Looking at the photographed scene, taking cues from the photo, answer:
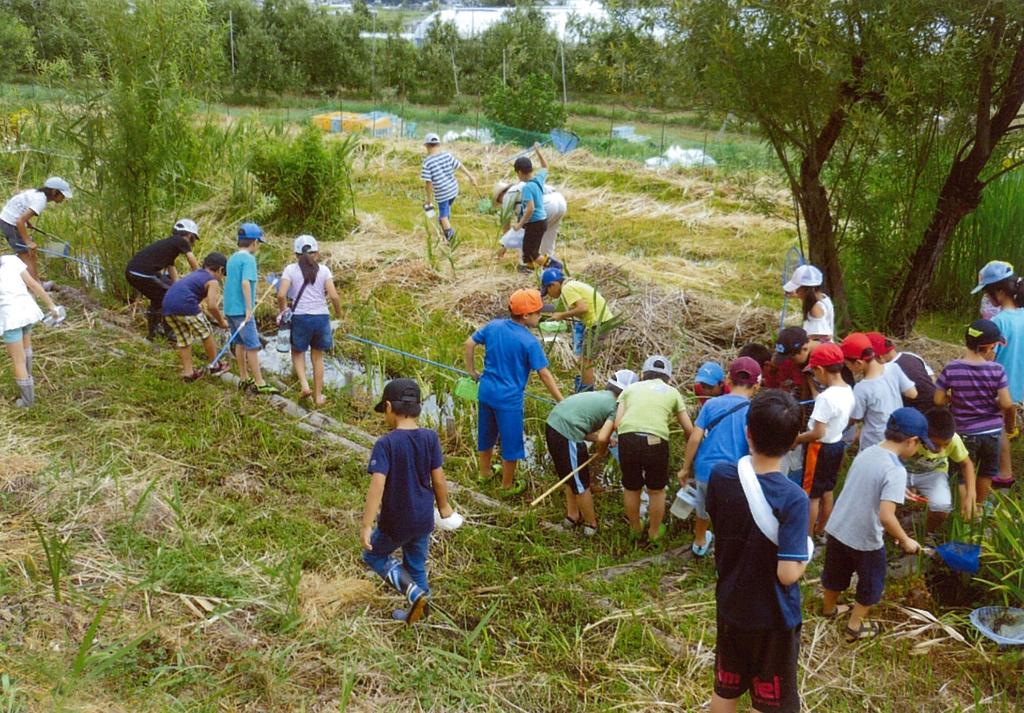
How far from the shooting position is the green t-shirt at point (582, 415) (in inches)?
202

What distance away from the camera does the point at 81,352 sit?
7.43 meters

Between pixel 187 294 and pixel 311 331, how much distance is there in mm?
987

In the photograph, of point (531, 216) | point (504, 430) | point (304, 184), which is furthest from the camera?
point (304, 184)

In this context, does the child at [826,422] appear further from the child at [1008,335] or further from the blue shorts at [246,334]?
the blue shorts at [246,334]

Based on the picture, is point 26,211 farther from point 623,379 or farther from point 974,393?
point 974,393

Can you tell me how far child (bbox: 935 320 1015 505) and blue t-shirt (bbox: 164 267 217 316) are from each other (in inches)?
200

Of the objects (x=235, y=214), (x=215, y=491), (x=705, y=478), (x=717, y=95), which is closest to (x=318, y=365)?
(x=215, y=491)

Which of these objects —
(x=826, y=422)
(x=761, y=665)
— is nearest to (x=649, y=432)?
(x=826, y=422)

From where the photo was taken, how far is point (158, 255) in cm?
746

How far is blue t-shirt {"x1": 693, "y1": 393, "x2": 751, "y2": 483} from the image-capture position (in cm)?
452

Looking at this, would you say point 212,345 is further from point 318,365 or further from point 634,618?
point 634,618

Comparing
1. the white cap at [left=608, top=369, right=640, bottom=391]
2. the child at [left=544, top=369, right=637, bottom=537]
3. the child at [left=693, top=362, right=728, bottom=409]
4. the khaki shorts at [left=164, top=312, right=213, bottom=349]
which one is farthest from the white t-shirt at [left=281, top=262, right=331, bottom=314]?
the child at [left=693, top=362, right=728, bottom=409]

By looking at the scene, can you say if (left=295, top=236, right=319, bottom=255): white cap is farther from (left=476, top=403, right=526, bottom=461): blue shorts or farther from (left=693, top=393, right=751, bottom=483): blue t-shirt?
(left=693, top=393, right=751, bottom=483): blue t-shirt

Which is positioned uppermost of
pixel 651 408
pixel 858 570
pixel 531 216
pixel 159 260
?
pixel 531 216
